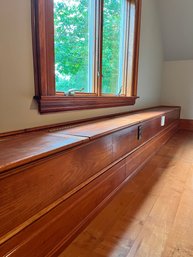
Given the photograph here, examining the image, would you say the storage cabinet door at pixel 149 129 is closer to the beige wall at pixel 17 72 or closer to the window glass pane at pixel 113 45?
the window glass pane at pixel 113 45

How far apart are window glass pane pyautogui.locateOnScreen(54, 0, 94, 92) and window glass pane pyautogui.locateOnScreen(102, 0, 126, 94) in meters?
0.28

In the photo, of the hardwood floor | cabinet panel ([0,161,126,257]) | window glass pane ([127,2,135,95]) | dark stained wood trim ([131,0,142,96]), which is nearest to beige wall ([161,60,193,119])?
dark stained wood trim ([131,0,142,96])

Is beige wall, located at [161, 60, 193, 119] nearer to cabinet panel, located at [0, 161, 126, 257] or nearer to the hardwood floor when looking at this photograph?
the hardwood floor

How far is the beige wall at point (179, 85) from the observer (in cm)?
402

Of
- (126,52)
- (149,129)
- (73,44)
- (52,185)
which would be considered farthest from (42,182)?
(126,52)

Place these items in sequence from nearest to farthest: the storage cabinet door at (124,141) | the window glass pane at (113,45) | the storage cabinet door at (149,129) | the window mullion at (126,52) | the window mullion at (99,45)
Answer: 1. the storage cabinet door at (124,141)
2. the window mullion at (99,45)
3. the storage cabinet door at (149,129)
4. the window glass pane at (113,45)
5. the window mullion at (126,52)

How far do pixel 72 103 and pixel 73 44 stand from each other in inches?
20.3

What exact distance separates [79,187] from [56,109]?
56cm

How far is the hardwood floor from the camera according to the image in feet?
3.08

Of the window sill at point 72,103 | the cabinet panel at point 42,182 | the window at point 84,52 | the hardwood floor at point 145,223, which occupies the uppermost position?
the window at point 84,52

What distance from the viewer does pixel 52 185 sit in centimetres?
85

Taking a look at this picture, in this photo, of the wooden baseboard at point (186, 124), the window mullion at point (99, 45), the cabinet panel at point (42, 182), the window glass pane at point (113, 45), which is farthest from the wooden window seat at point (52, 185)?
the wooden baseboard at point (186, 124)

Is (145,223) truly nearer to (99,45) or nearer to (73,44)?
(73,44)

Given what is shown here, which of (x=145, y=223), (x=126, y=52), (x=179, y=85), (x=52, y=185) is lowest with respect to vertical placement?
(x=145, y=223)
